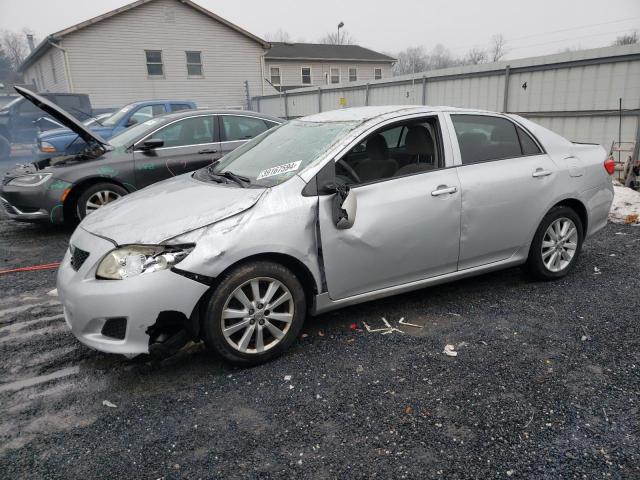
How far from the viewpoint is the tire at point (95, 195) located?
616 cm

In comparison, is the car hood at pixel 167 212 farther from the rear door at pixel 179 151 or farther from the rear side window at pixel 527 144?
the rear door at pixel 179 151

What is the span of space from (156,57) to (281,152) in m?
21.6

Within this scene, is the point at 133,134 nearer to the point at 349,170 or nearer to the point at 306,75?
the point at 349,170

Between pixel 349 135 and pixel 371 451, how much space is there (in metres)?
2.08

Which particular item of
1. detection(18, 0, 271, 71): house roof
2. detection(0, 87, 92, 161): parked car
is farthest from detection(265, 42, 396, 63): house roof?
detection(0, 87, 92, 161): parked car

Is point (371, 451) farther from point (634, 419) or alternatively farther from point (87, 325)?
point (87, 325)

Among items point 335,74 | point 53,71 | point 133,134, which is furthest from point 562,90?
point 335,74

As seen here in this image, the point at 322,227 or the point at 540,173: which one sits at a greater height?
the point at 540,173

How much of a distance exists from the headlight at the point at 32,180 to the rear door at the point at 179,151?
3.61ft

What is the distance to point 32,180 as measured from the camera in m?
6.02

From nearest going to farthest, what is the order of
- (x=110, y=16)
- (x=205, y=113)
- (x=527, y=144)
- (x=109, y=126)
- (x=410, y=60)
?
(x=527, y=144)
(x=205, y=113)
(x=109, y=126)
(x=110, y=16)
(x=410, y=60)

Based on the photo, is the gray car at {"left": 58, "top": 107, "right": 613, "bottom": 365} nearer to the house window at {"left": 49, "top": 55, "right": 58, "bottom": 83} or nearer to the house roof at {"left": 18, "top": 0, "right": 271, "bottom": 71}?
the house roof at {"left": 18, "top": 0, "right": 271, "bottom": 71}

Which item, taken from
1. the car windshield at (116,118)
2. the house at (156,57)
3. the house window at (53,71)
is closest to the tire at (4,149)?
the house at (156,57)

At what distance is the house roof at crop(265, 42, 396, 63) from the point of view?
3344 cm
